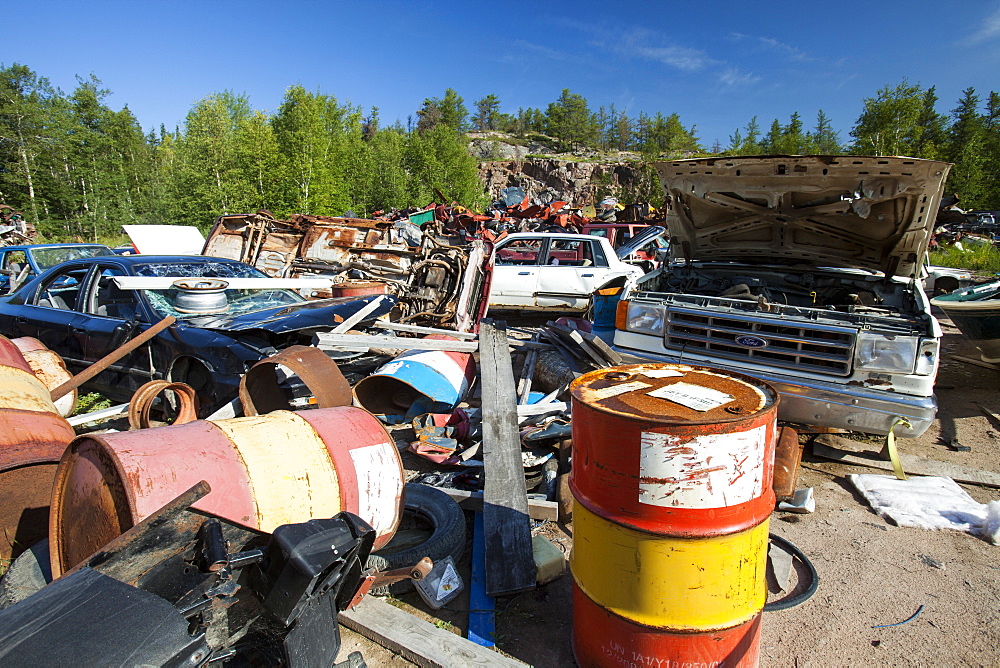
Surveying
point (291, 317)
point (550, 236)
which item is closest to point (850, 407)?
point (291, 317)

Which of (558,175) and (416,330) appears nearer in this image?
(416,330)

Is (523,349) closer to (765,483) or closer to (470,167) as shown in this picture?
(765,483)

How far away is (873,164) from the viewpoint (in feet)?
12.8

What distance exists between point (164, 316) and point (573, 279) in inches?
235

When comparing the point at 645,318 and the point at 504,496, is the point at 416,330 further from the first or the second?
the point at 504,496

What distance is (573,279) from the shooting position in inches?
348

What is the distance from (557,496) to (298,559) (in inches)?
87.1

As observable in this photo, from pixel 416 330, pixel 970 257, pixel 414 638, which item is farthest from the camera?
pixel 970 257

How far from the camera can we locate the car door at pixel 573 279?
8797 mm

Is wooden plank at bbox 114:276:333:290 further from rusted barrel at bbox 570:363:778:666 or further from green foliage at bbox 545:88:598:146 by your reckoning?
green foliage at bbox 545:88:598:146

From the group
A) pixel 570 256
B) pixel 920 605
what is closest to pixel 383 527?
pixel 920 605

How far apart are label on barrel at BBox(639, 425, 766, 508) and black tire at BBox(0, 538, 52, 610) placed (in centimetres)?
254

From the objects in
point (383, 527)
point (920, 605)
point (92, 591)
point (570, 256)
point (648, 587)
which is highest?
point (570, 256)

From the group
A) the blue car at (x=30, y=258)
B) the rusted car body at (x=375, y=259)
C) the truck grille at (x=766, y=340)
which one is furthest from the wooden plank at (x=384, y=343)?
the blue car at (x=30, y=258)
